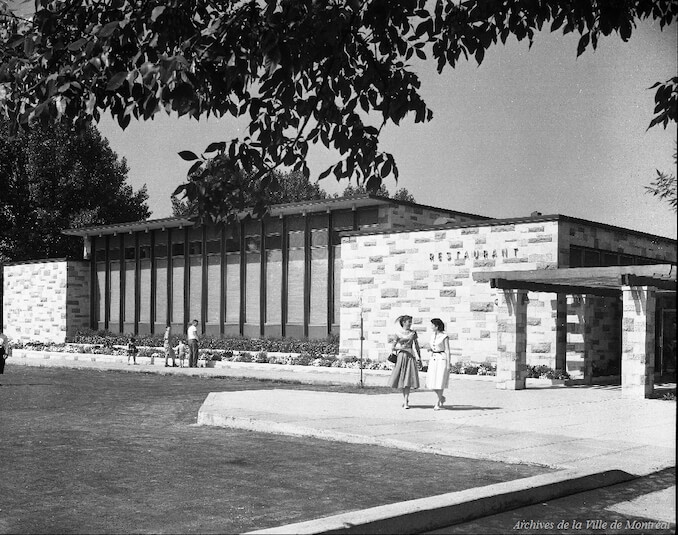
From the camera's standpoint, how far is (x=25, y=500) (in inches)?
331

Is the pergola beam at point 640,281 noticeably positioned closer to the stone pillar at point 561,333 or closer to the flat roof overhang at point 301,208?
the stone pillar at point 561,333

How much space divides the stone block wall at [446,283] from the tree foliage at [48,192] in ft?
98.6

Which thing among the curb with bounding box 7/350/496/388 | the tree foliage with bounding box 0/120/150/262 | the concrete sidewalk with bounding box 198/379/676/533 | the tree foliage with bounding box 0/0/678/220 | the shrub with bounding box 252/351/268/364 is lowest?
the curb with bounding box 7/350/496/388

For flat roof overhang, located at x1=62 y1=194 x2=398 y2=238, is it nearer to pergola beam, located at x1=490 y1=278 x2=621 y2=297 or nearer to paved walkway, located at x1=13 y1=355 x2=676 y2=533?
pergola beam, located at x1=490 y1=278 x2=621 y2=297

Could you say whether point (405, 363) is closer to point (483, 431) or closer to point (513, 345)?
point (483, 431)

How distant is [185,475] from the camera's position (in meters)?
9.79

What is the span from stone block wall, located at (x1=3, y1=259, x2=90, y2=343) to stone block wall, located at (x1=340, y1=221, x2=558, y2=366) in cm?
1912

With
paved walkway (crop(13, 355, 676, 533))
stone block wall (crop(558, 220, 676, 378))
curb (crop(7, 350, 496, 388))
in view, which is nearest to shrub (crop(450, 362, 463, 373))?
curb (crop(7, 350, 496, 388))

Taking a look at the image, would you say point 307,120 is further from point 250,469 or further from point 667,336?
point 667,336

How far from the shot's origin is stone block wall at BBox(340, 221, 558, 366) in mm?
25109

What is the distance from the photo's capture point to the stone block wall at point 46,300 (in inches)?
1762

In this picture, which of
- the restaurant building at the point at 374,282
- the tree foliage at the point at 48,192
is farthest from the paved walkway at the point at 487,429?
the tree foliage at the point at 48,192

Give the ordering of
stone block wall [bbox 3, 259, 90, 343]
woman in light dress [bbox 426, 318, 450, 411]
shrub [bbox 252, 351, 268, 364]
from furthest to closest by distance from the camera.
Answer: stone block wall [bbox 3, 259, 90, 343] < shrub [bbox 252, 351, 268, 364] < woman in light dress [bbox 426, 318, 450, 411]

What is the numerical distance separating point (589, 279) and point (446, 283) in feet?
24.0
